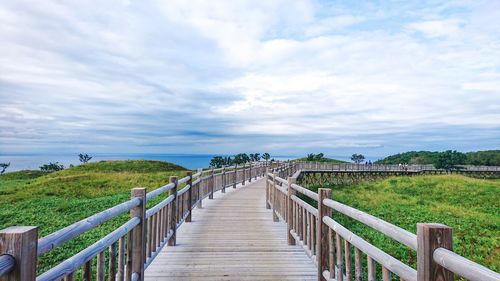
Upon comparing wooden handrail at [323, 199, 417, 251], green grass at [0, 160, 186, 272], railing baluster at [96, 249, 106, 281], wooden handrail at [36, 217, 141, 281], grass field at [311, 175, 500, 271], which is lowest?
grass field at [311, 175, 500, 271]

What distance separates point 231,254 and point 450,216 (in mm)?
11870

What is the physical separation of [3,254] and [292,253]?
5225 mm

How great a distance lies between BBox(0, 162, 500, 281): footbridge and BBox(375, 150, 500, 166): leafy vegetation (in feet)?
218

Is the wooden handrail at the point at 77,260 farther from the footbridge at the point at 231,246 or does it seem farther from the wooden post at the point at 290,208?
the wooden post at the point at 290,208

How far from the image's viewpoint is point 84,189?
2041cm

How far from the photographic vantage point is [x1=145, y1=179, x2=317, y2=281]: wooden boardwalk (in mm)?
5230

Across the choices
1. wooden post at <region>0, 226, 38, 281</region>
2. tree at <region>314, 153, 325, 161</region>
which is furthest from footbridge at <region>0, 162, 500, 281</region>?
tree at <region>314, 153, 325, 161</region>

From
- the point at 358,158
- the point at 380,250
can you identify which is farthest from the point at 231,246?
the point at 358,158

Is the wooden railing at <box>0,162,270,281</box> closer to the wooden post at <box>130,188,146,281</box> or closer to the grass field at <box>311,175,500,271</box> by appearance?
the wooden post at <box>130,188,146,281</box>

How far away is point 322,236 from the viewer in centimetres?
436

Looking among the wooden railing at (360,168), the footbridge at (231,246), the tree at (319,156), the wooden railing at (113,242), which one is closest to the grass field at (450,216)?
the footbridge at (231,246)

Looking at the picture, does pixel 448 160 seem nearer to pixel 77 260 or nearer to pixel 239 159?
pixel 239 159

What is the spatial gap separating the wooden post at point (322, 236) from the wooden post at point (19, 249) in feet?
10.5

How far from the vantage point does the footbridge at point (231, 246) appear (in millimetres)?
1932
